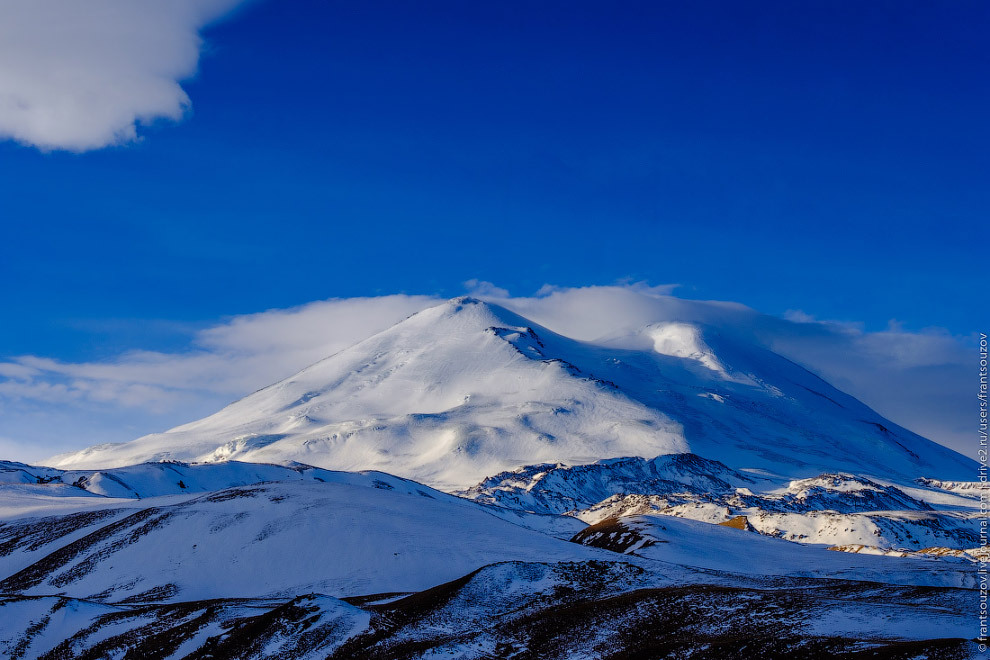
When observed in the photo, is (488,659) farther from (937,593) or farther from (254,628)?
(937,593)

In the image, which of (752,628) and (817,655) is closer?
(817,655)

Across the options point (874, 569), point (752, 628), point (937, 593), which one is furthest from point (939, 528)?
Answer: point (752, 628)

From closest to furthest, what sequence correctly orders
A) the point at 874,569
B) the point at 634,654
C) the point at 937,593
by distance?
the point at 634,654
the point at 937,593
the point at 874,569

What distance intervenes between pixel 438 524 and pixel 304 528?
517 inches

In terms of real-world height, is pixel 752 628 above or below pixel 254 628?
above

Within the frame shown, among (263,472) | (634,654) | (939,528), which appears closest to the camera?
(634,654)

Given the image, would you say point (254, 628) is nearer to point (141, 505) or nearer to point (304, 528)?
point (304, 528)

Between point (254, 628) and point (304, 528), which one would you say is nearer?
point (254, 628)

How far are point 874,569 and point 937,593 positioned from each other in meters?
14.4

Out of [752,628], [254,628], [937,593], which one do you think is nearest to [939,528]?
[937,593]

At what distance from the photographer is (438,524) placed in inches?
3391

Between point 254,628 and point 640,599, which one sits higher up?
point 640,599

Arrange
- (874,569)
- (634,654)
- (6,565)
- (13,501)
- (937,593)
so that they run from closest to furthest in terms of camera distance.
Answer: (634,654) → (937,593) → (874,569) → (6,565) → (13,501)

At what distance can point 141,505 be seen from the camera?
97750mm
